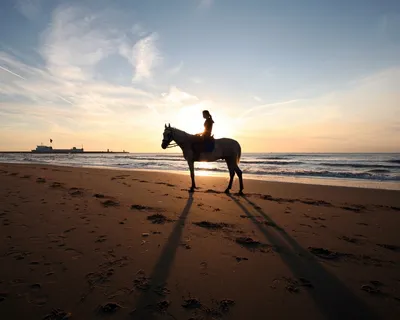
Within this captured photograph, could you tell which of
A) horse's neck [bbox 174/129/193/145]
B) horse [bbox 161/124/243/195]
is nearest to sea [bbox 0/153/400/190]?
horse [bbox 161/124/243/195]

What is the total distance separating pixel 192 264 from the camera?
312cm

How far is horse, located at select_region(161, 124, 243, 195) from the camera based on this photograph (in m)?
10.2

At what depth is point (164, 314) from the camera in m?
2.14

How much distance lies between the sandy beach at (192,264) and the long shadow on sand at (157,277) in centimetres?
1

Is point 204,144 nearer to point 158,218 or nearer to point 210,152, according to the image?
point 210,152

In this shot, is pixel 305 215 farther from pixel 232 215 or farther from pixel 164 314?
pixel 164 314

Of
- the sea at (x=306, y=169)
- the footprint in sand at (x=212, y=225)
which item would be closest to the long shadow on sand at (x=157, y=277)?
the footprint in sand at (x=212, y=225)

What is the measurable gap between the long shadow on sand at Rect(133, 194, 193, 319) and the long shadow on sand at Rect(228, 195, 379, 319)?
1594 mm

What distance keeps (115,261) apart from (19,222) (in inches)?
104

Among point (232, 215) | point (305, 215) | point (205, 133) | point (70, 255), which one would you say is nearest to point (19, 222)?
point (70, 255)

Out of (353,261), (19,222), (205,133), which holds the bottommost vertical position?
(353,261)

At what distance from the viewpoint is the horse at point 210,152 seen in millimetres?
10195

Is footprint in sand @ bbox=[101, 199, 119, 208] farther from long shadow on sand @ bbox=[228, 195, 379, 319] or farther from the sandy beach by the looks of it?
long shadow on sand @ bbox=[228, 195, 379, 319]

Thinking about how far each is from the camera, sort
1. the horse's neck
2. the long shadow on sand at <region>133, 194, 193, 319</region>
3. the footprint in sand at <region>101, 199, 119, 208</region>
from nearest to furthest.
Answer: the long shadow on sand at <region>133, 194, 193, 319</region>, the footprint in sand at <region>101, 199, 119, 208</region>, the horse's neck
